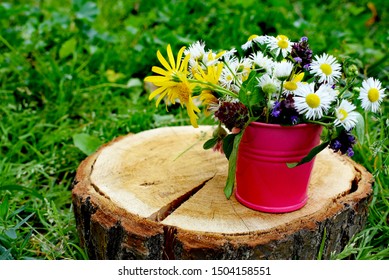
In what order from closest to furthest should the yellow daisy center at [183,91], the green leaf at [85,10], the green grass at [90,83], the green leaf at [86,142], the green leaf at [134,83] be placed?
the yellow daisy center at [183,91]
the green grass at [90,83]
the green leaf at [86,142]
the green leaf at [134,83]
the green leaf at [85,10]

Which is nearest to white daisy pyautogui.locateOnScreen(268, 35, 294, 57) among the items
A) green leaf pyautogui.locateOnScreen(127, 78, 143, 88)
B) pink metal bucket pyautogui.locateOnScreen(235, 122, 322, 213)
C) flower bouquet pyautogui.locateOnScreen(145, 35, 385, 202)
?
flower bouquet pyautogui.locateOnScreen(145, 35, 385, 202)

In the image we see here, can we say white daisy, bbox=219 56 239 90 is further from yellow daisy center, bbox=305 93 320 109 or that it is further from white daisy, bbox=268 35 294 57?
yellow daisy center, bbox=305 93 320 109

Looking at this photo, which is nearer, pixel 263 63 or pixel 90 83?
pixel 263 63

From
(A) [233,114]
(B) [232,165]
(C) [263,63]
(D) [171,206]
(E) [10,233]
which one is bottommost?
(E) [10,233]

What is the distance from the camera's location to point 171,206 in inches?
62.1

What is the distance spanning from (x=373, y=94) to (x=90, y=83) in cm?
159

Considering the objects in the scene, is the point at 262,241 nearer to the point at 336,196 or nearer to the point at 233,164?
the point at 233,164

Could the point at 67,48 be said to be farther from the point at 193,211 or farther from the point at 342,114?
the point at 342,114

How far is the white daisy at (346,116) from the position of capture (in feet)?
4.35

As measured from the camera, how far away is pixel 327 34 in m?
2.96

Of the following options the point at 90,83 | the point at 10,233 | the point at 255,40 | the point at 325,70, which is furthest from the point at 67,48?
the point at 325,70

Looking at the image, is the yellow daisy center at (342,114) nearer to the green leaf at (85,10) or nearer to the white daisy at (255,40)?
the white daisy at (255,40)

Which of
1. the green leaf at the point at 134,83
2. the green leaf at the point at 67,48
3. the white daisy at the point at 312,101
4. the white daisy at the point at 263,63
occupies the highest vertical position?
the white daisy at the point at 263,63

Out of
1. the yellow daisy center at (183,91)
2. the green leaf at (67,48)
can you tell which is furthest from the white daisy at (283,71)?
the green leaf at (67,48)
